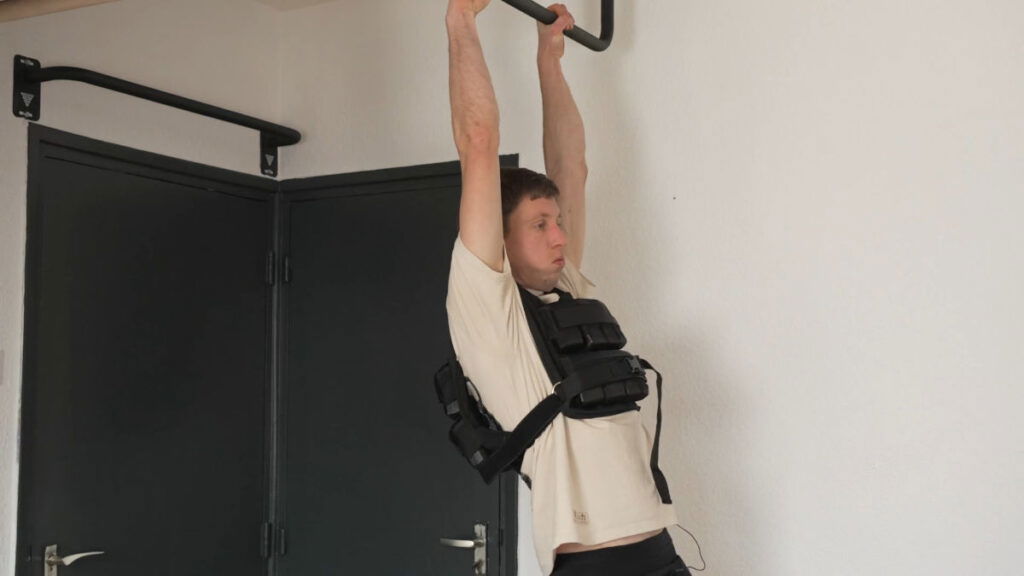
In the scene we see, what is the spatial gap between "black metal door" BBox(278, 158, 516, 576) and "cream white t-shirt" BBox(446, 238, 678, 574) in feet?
2.55

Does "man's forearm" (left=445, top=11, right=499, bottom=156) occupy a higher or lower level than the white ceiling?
lower

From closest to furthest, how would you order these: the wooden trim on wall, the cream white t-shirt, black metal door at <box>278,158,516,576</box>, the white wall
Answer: the wooden trim on wall < the cream white t-shirt < the white wall < black metal door at <box>278,158,516,576</box>

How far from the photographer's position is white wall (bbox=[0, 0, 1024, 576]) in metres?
→ 2.04

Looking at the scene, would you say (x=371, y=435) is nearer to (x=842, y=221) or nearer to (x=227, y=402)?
(x=227, y=402)

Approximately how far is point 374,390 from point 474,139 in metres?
1.24

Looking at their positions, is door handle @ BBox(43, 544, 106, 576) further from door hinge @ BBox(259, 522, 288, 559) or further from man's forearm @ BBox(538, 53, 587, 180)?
man's forearm @ BBox(538, 53, 587, 180)

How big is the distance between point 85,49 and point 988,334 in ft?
7.27

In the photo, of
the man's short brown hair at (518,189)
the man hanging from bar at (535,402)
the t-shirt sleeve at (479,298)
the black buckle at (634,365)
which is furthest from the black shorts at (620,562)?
the man's short brown hair at (518,189)

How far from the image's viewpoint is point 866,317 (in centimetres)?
215

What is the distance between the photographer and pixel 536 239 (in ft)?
6.33

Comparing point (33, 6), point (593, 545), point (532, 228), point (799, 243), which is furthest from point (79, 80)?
point (799, 243)

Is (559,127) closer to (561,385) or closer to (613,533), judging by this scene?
(561,385)

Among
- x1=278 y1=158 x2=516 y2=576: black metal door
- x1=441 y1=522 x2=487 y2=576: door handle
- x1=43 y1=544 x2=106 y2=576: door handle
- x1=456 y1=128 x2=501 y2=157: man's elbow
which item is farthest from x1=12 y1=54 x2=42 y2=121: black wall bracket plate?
x1=441 y1=522 x2=487 y2=576: door handle

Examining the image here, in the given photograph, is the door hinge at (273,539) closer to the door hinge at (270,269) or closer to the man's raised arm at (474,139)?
the door hinge at (270,269)
